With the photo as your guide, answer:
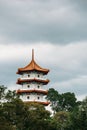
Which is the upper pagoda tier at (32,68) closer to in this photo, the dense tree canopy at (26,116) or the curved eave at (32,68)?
the curved eave at (32,68)

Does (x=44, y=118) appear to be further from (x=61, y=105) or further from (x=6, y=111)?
(x=61, y=105)

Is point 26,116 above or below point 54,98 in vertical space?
below

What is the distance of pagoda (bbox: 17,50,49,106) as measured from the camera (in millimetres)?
98188

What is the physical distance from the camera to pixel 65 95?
411 feet

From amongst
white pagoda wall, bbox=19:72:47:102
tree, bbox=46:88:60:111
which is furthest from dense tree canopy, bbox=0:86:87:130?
tree, bbox=46:88:60:111

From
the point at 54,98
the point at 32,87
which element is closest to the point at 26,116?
the point at 32,87

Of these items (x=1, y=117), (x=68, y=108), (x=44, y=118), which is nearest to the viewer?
(x=1, y=117)

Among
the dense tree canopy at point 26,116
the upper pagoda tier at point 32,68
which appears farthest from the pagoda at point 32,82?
the dense tree canopy at point 26,116

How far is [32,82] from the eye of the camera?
10019 cm

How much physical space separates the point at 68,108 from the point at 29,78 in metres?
26.1

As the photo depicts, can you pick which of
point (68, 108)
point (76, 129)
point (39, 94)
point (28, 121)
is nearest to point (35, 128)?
point (28, 121)

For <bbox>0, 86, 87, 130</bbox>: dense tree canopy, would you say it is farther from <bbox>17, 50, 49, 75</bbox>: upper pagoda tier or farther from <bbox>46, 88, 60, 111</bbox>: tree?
<bbox>46, 88, 60, 111</bbox>: tree

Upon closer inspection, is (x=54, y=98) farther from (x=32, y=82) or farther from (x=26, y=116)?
(x=26, y=116)

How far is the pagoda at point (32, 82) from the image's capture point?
98.2 meters
